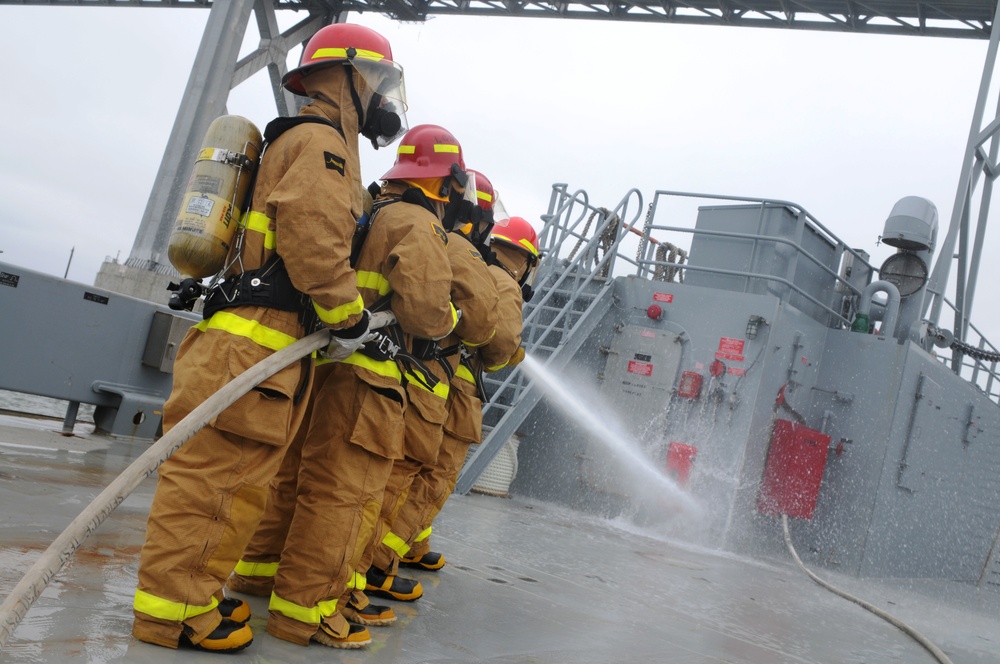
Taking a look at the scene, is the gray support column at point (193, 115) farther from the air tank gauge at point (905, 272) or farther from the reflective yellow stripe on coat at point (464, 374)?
the reflective yellow stripe on coat at point (464, 374)

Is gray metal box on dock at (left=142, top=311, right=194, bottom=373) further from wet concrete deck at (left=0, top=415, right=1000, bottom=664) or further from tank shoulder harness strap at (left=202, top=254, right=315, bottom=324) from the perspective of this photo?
tank shoulder harness strap at (left=202, top=254, right=315, bottom=324)

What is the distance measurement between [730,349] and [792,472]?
1.35m

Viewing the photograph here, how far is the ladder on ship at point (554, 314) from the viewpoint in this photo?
8.56 m

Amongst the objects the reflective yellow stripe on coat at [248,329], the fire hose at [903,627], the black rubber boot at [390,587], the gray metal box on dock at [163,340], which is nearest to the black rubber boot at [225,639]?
the reflective yellow stripe on coat at [248,329]

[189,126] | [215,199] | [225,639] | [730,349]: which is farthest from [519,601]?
[189,126]

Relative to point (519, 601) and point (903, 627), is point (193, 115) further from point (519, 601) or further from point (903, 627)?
point (903, 627)

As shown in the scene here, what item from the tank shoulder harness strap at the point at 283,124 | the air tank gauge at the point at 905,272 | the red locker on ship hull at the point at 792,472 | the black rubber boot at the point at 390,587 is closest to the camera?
the tank shoulder harness strap at the point at 283,124

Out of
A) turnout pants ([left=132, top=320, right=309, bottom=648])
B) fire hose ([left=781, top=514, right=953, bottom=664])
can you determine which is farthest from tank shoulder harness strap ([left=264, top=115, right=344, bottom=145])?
fire hose ([left=781, top=514, right=953, bottom=664])

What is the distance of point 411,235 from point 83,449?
3.96m

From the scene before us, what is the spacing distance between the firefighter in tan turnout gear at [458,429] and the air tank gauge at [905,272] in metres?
6.76

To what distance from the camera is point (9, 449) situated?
5.57 meters

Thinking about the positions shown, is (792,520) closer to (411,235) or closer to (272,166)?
(411,235)

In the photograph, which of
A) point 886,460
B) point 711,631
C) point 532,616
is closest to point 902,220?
point 886,460

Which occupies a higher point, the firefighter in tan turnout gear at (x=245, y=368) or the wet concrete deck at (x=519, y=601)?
the firefighter in tan turnout gear at (x=245, y=368)
